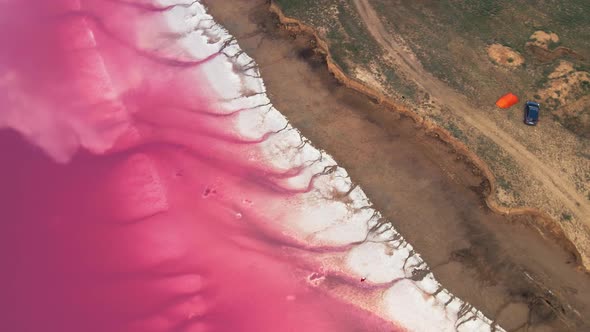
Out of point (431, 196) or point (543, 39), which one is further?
point (543, 39)

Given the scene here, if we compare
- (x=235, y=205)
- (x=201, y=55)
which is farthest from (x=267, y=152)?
(x=201, y=55)

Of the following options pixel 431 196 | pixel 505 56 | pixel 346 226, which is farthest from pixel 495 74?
pixel 346 226

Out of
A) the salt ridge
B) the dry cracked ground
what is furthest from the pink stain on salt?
the dry cracked ground

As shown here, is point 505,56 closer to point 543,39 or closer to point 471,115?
point 543,39

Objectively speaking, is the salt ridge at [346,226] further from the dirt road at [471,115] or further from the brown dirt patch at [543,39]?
the brown dirt patch at [543,39]

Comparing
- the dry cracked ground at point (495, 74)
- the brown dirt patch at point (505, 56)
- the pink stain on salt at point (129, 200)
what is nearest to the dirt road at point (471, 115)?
the dry cracked ground at point (495, 74)

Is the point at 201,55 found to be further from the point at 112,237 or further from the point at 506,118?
the point at 506,118
